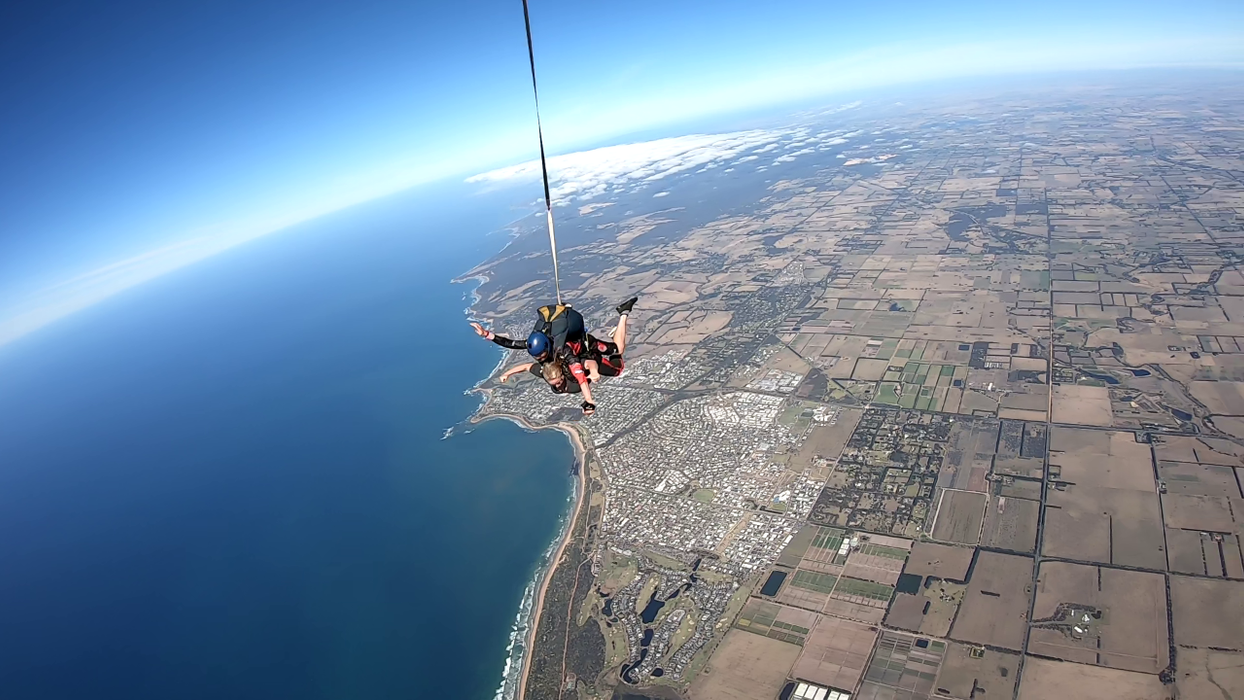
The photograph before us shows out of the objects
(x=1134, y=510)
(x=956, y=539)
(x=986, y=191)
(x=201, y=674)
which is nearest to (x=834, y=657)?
(x=956, y=539)

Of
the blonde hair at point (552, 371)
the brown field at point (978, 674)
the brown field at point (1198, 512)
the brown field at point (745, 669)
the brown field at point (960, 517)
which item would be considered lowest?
the brown field at point (745, 669)

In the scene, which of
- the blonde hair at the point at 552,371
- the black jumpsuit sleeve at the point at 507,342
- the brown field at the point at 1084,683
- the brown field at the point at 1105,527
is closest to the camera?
the blonde hair at the point at 552,371

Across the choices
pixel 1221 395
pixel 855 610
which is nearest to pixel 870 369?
pixel 1221 395

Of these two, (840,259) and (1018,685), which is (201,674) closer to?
(1018,685)

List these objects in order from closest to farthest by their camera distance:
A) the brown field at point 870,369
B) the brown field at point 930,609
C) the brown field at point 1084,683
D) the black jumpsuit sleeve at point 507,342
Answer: the black jumpsuit sleeve at point 507,342 < the brown field at point 1084,683 < the brown field at point 930,609 < the brown field at point 870,369

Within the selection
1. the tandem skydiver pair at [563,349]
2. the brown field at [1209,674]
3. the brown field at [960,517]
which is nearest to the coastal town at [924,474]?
the brown field at [1209,674]

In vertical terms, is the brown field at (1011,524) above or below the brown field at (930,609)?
above

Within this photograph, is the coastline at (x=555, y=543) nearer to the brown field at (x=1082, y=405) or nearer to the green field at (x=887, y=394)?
the green field at (x=887, y=394)

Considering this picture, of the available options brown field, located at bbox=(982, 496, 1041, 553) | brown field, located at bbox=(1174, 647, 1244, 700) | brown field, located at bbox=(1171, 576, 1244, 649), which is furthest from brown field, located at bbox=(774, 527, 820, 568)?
brown field, located at bbox=(1171, 576, 1244, 649)
